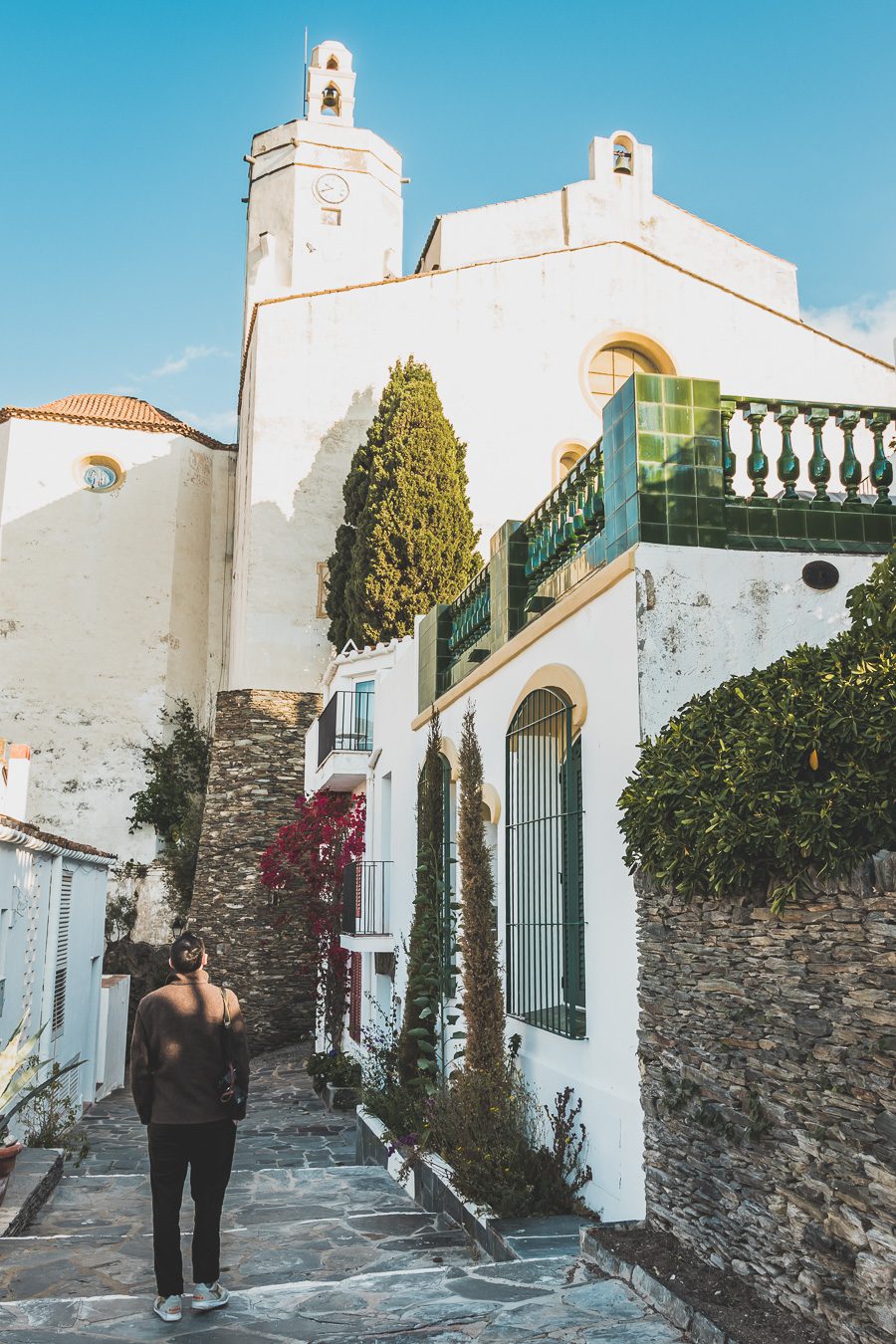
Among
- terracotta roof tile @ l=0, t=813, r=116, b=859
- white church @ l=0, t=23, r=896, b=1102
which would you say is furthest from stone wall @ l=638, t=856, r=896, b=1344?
terracotta roof tile @ l=0, t=813, r=116, b=859

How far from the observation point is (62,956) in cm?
1479

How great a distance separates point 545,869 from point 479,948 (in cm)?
121

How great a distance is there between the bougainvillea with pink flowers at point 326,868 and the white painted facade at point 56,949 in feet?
9.87

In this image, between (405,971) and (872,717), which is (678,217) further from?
(872,717)

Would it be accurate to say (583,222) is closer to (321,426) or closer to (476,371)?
(476,371)

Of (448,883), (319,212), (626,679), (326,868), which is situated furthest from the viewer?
(319,212)

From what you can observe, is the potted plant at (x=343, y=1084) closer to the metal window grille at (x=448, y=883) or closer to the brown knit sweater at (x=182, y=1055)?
the metal window grille at (x=448, y=883)

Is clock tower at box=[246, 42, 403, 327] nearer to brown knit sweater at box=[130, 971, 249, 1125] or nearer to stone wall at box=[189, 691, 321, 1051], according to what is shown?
stone wall at box=[189, 691, 321, 1051]

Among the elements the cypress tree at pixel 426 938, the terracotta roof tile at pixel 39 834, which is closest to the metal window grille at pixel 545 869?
the cypress tree at pixel 426 938

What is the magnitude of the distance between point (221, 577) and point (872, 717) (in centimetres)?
2782

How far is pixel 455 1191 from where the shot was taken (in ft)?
22.4

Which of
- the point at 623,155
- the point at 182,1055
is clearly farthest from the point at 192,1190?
the point at 623,155

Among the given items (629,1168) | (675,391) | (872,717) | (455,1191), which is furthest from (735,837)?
(455,1191)

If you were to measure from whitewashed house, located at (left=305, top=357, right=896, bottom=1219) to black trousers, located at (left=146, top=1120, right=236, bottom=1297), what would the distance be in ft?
6.79
